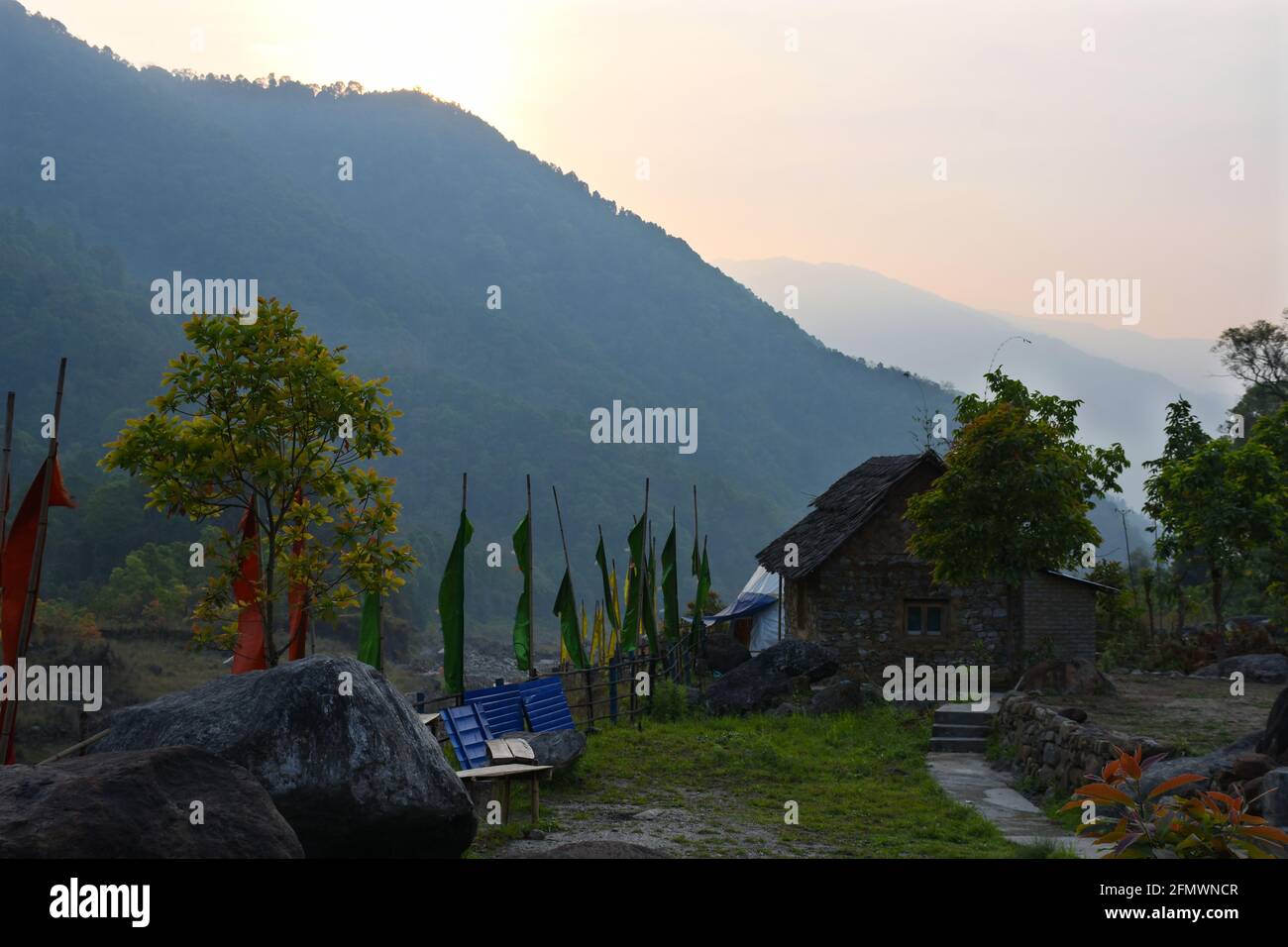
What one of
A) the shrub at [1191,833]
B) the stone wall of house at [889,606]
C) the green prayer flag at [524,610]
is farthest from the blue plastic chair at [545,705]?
the shrub at [1191,833]

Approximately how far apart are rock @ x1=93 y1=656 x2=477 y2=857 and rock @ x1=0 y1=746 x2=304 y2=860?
709 millimetres

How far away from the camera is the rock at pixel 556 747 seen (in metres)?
14.8

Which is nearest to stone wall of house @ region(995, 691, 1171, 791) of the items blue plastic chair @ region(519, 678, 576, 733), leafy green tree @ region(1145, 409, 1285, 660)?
blue plastic chair @ region(519, 678, 576, 733)

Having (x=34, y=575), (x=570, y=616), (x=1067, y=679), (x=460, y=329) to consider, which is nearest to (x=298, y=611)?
(x=34, y=575)

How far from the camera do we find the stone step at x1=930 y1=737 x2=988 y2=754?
19.2 metres

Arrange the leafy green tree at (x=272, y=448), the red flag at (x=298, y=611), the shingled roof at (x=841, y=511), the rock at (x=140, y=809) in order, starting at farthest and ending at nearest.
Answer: the shingled roof at (x=841, y=511)
the red flag at (x=298, y=611)
the leafy green tree at (x=272, y=448)
the rock at (x=140, y=809)

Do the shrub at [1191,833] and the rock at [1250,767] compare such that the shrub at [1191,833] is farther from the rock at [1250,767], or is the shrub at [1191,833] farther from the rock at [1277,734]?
the rock at [1277,734]

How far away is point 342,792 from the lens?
8484 millimetres

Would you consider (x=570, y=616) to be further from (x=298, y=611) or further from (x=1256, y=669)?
(x=1256, y=669)

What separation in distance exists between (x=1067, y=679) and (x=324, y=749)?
16.9 meters

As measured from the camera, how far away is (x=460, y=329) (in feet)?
535

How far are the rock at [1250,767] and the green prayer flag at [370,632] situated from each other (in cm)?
1039

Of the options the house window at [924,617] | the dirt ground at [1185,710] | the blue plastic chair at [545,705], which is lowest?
the dirt ground at [1185,710]
